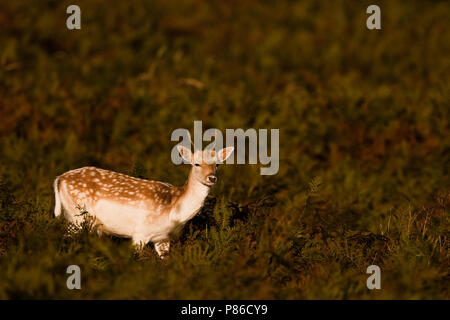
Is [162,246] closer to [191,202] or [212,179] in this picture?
[191,202]

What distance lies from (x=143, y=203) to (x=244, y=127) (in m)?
4.34

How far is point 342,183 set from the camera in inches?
376

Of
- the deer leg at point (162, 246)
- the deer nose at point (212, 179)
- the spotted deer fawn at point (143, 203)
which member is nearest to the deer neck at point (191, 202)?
the spotted deer fawn at point (143, 203)

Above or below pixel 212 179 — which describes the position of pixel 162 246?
below

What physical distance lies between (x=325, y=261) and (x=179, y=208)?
1.63m

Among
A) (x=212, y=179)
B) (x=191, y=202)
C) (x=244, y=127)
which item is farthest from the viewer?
(x=244, y=127)

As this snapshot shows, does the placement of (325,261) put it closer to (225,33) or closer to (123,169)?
(123,169)

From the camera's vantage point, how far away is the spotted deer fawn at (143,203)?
6.71m

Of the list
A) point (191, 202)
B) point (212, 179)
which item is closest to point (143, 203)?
point (191, 202)

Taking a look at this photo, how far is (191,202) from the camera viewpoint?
6.71 m

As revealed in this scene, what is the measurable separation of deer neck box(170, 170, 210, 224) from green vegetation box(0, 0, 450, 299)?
0.33 m

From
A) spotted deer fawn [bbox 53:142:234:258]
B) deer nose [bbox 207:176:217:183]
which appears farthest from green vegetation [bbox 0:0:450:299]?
deer nose [bbox 207:176:217:183]

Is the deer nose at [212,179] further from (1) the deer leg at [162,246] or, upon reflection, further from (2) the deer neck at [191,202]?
(1) the deer leg at [162,246]

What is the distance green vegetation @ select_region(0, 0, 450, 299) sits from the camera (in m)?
6.16
